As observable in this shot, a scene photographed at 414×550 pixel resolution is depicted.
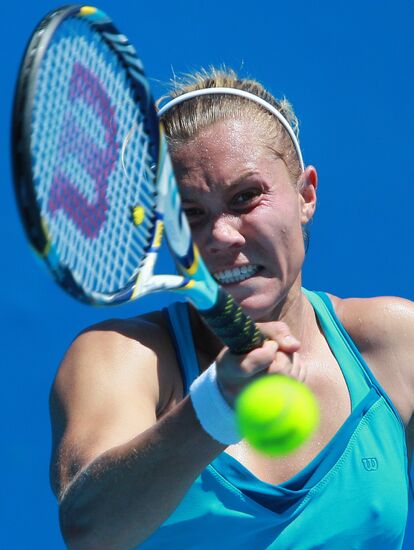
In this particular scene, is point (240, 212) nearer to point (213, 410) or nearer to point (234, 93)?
point (234, 93)

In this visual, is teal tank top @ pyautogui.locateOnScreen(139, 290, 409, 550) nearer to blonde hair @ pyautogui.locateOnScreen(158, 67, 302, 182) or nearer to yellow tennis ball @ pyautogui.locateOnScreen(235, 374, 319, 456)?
blonde hair @ pyautogui.locateOnScreen(158, 67, 302, 182)

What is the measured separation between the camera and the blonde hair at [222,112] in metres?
1.30

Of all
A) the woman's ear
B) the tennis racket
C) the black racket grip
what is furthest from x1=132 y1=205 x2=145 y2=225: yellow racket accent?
the woman's ear

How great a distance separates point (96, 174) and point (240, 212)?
285 millimetres

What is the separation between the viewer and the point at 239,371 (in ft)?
3.05

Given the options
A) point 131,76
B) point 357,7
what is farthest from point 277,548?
point 357,7

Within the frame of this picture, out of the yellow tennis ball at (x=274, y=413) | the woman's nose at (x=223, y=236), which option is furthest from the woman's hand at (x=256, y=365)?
the woman's nose at (x=223, y=236)

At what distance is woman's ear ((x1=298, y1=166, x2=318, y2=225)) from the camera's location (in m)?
1.43

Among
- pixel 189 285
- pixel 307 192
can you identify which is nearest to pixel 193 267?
pixel 189 285

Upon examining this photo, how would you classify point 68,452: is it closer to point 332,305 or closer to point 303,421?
point 303,421

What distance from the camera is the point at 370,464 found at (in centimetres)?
134

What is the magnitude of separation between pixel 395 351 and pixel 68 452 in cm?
49

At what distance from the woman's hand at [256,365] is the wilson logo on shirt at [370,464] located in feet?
1.32

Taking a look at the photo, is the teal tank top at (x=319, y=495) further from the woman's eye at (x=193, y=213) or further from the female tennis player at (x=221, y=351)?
the woman's eye at (x=193, y=213)
